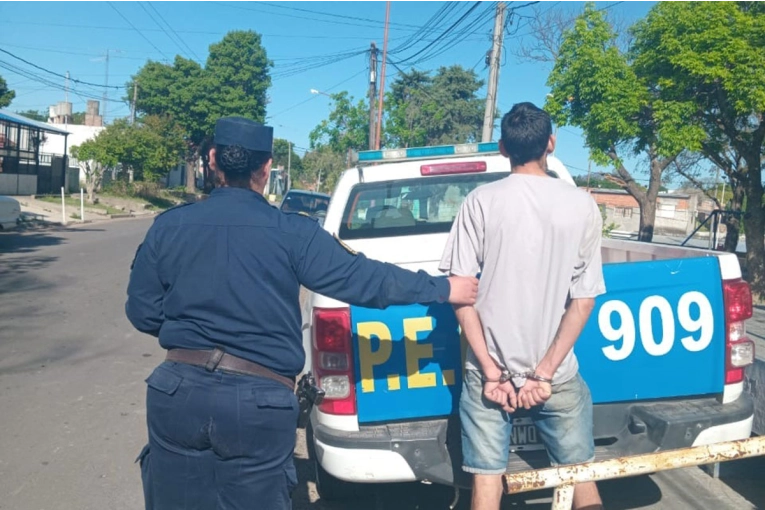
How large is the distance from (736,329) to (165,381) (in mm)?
2716

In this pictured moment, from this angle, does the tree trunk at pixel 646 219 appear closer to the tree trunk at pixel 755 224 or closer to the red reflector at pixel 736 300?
the tree trunk at pixel 755 224

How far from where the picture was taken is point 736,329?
11.8 ft

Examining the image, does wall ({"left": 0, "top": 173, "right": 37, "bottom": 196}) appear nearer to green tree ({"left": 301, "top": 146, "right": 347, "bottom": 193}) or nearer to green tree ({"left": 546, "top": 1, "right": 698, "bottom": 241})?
green tree ({"left": 301, "top": 146, "right": 347, "bottom": 193})

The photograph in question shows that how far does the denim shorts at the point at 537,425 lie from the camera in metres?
2.88

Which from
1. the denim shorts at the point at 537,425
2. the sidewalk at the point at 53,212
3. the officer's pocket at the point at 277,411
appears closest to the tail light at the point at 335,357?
the denim shorts at the point at 537,425

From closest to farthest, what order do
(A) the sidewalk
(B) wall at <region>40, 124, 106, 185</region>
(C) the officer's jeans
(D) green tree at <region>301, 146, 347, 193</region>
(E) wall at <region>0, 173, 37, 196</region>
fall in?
(C) the officer's jeans < (A) the sidewalk < (E) wall at <region>0, 173, 37, 196</region> < (B) wall at <region>40, 124, 106, 185</region> < (D) green tree at <region>301, 146, 347, 193</region>

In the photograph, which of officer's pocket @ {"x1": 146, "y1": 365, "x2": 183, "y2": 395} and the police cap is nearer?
officer's pocket @ {"x1": 146, "y1": 365, "x2": 183, "y2": 395}

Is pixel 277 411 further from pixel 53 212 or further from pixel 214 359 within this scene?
pixel 53 212

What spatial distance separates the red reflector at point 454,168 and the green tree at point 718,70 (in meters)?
9.82

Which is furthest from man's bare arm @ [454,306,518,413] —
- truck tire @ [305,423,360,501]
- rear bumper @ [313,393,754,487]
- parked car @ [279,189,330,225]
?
parked car @ [279,189,330,225]

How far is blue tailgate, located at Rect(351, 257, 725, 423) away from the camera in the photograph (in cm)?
337

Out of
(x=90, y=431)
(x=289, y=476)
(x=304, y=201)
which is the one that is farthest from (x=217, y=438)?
(x=304, y=201)

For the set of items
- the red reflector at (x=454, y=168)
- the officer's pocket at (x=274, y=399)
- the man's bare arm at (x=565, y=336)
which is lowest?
the officer's pocket at (x=274, y=399)

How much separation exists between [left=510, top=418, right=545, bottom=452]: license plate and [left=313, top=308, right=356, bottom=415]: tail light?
0.75 meters
